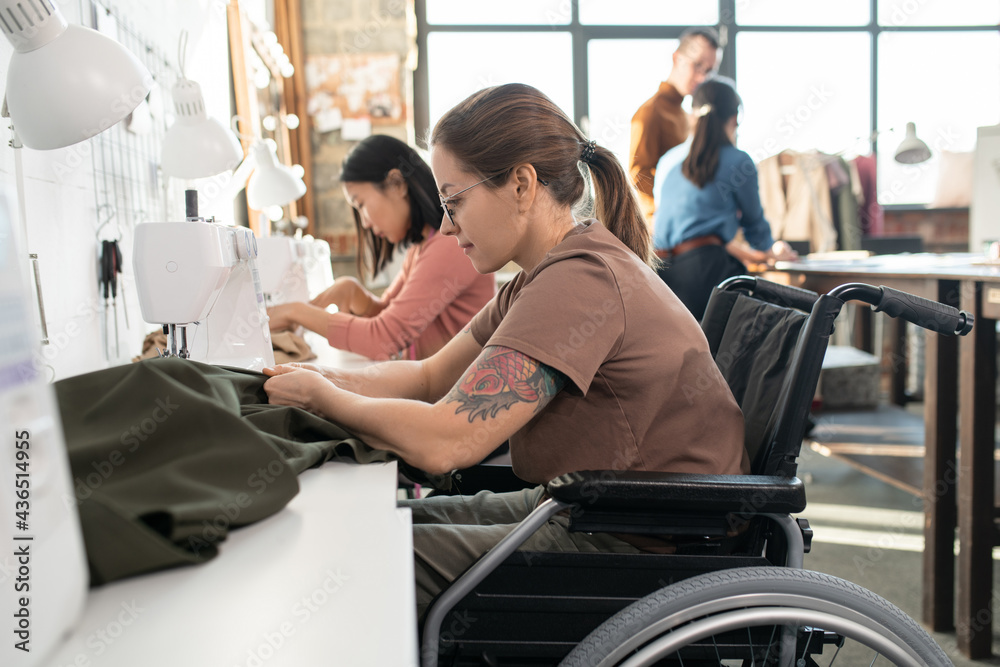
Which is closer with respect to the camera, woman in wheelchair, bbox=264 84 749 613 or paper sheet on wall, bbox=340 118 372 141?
woman in wheelchair, bbox=264 84 749 613

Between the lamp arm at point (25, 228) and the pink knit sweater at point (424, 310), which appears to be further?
the pink knit sweater at point (424, 310)

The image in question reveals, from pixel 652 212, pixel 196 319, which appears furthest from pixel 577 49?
pixel 196 319

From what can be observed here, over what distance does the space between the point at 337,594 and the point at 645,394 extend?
0.54 m

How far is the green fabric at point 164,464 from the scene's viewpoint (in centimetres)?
52

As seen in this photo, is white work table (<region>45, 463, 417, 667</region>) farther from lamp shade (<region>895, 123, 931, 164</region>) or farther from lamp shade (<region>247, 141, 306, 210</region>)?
lamp shade (<region>895, 123, 931, 164</region>)

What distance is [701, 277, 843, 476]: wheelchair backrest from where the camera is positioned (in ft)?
2.97

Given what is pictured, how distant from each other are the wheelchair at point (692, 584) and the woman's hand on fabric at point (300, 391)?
0.96 ft

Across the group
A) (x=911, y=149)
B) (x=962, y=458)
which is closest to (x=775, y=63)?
(x=911, y=149)

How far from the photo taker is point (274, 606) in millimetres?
498

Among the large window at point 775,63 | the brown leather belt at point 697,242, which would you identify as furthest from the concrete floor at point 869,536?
the large window at point 775,63

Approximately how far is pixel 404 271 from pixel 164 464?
1597 millimetres

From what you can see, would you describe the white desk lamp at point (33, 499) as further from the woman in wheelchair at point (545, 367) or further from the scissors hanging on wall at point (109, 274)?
the scissors hanging on wall at point (109, 274)

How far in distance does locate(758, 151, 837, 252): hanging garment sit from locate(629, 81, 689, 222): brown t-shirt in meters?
1.87

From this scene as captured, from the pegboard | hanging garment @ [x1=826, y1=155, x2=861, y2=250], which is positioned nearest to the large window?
hanging garment @ [x1=826, y1=155, x2=861, y2=250]
